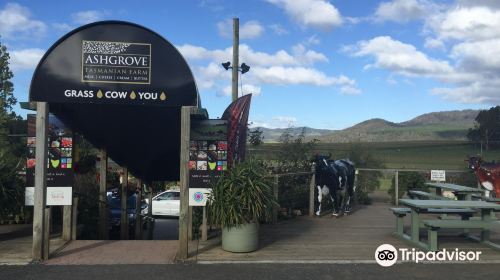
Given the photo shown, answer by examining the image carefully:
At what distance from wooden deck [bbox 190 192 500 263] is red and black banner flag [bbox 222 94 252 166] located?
168cm

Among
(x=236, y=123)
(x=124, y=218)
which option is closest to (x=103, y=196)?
(x=124, y=218)

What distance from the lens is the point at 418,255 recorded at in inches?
313

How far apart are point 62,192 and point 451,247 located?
271 inches

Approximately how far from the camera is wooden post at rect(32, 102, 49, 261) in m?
7.41

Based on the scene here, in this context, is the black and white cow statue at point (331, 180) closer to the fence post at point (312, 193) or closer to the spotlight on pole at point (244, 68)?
the fence post at point (312, 193)

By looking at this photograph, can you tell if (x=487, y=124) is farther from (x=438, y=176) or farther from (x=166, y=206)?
(x=166, y=206)

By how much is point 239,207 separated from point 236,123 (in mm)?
1902

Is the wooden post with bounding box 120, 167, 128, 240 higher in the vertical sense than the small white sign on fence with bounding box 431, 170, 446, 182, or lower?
lower

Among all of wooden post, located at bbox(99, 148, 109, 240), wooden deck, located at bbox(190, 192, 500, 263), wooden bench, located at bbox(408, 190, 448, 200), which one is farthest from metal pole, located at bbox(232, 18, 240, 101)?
wooden bench, located at bbox(408, 190, 448, 200)

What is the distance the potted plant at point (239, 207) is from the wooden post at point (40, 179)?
8.73ft

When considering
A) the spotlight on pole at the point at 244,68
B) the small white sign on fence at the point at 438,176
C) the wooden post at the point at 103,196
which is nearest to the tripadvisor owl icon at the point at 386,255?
the wooden post at the point at 103,196

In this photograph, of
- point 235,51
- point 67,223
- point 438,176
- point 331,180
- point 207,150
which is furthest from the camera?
point 235,51

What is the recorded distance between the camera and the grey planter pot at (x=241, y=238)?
8.03 metres

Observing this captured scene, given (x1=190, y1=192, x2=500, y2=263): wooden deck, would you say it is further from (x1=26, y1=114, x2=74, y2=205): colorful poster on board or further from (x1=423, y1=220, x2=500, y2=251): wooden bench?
(x1=26, y1=114, x2=74, y2=205): colorful poster on board
